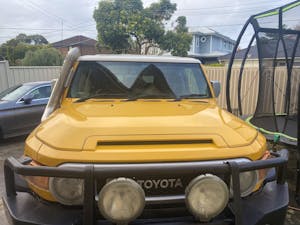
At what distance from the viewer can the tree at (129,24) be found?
2030 cm

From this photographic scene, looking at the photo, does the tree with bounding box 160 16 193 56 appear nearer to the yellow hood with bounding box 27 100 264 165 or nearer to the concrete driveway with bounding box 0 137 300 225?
the concrete driveway with bounding box 0 137 300 225

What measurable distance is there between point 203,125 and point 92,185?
95 cm

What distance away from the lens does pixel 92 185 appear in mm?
1821

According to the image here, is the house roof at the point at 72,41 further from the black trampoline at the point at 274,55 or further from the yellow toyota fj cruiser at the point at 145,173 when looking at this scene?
the yellow toyota fj cruiser at the point at 145,173

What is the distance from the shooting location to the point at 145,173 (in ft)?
6.01

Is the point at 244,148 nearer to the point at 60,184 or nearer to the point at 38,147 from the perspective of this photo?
the point at 60,184

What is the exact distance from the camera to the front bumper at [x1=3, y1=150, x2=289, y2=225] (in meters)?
1.82

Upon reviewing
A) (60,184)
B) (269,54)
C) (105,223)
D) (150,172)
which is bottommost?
(105,223)

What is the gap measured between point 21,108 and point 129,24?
46.4 ft

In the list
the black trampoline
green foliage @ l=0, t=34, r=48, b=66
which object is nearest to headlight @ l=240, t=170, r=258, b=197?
the black trampoline

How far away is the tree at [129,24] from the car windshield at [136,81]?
17106 mm

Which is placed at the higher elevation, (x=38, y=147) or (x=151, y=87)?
(x=151, y=87)

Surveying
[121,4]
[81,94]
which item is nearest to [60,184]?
[81,94]

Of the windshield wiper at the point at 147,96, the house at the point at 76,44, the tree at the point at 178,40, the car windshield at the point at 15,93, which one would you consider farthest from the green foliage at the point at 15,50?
the windshield wiper at the point at 147,96
